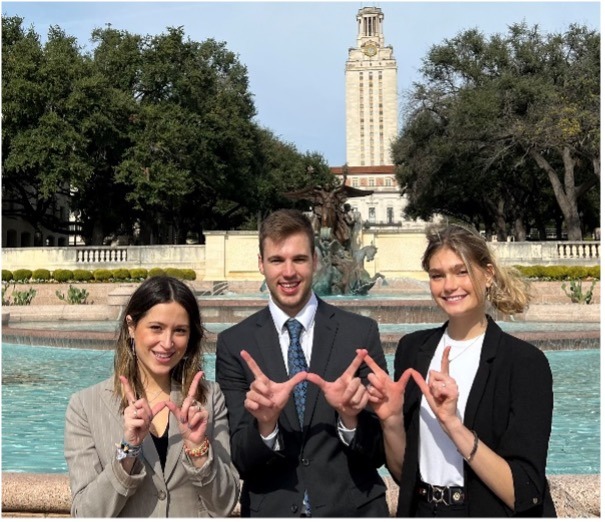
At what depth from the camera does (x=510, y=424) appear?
265 centimetres

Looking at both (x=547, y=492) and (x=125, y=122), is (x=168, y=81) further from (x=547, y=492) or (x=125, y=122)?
(x=547, y=492)

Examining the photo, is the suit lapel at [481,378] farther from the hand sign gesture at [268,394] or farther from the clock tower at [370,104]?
the clock tower at [370,104]

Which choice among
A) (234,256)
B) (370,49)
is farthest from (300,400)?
(370,49)

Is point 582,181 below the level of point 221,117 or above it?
below

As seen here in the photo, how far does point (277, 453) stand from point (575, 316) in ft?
41.5

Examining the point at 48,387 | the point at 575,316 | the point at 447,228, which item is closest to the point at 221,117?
the point at 575,316

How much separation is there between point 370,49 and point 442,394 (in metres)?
137

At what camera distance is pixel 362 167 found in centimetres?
12494

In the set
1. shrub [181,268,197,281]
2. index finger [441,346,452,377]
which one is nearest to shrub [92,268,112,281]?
shrub [181,268,197,281]

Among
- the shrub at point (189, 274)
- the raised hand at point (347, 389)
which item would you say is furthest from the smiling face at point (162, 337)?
the shrub at point (189, 274)

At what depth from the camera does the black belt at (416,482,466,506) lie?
265 centimetres

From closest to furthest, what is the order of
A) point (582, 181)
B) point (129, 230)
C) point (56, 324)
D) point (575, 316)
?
point (575, 316) < point (56, 324) < point (582, 181) < point (129, 230)

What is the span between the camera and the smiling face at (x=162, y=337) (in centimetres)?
285

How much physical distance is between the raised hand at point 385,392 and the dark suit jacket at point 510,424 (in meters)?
0.17
